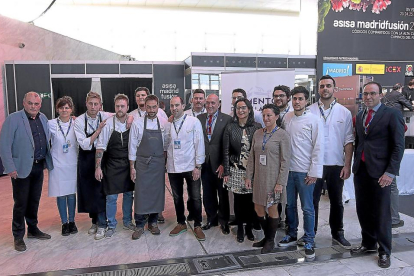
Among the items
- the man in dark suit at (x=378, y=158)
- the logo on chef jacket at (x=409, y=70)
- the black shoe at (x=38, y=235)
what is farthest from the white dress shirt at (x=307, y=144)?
the logo on chef jacket at (x=409, y=70)

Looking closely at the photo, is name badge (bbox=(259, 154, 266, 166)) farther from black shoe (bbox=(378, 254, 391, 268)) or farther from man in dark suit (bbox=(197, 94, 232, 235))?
black shoe (bbox=(378, 254, 391, 268))

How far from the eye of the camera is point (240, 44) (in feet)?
42.2

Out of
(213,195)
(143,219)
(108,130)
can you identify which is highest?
(108,130)

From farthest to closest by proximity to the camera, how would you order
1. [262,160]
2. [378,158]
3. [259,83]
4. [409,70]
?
1. [409,70]
2. [259,83]
3. [262,160]
4. [378,158]

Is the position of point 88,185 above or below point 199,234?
above

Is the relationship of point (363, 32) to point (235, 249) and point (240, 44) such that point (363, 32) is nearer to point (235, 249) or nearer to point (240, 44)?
point (235, 249)

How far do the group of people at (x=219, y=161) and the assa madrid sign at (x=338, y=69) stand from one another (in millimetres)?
4350

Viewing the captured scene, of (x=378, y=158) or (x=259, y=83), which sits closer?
(x=378, y=158)

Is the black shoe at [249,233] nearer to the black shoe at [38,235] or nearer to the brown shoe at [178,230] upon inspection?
the brown shoe at [178,230]

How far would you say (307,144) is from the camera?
291cm

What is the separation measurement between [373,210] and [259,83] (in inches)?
91.4

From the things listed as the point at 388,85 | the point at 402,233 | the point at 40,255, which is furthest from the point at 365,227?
the point at 388,85

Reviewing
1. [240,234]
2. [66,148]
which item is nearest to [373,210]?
[240,234]

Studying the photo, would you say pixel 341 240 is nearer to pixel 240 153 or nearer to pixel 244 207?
pixel 244 207
